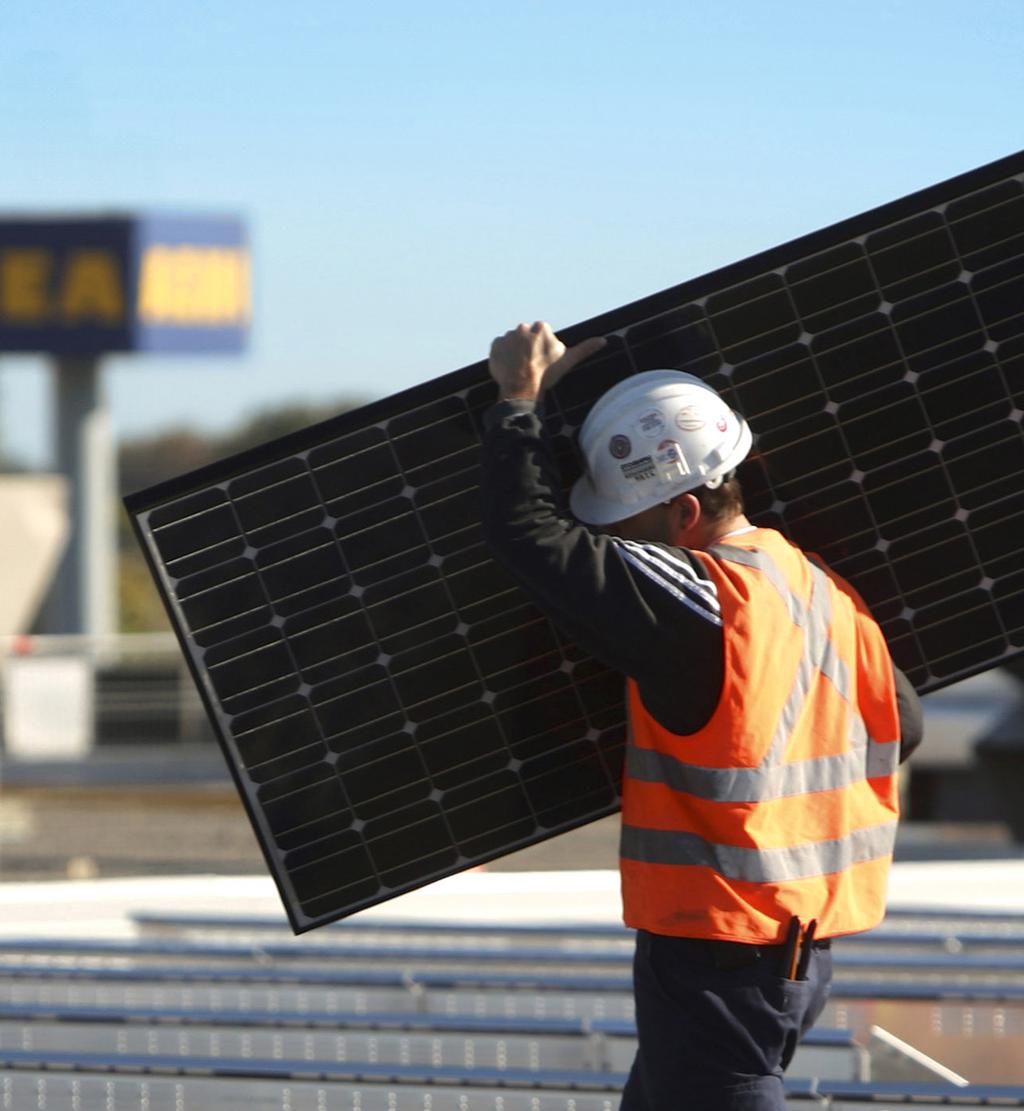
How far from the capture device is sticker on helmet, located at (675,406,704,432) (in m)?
4.26

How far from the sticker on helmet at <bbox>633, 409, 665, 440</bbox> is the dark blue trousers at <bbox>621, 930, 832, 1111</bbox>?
1.09m

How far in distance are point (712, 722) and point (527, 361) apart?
3.13ft

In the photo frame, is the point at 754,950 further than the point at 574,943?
No

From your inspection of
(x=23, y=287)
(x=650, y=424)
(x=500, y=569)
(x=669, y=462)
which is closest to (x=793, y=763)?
(x=669, y=462)

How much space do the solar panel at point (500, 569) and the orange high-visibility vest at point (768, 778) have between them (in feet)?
2.06

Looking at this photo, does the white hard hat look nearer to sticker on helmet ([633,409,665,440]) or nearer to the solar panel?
sticker on helmet ([633,409,665,440])

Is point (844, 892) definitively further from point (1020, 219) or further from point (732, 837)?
point (1020, 219)

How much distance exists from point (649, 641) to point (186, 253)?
1156 inches

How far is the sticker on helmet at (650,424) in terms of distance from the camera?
427cm

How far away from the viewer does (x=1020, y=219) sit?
495 centimetres

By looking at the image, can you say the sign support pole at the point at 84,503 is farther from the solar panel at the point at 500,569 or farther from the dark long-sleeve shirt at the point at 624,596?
the dark long-sleeve shirt at the point at 624,596

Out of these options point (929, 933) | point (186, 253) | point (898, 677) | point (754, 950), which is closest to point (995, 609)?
point (898, 677)

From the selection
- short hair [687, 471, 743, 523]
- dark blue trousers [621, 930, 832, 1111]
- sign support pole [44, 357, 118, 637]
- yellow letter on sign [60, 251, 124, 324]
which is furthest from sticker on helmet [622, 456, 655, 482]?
sign support pole [44, 357, 118, 637]

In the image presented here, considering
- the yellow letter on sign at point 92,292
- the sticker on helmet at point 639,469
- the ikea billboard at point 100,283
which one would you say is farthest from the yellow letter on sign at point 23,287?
the sticker on helmet at point 639,469
